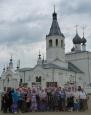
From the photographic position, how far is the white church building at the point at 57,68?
62.4m

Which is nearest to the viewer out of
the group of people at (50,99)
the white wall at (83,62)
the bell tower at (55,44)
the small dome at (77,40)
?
the group of people at (50,99)

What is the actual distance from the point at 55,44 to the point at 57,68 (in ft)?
17.7

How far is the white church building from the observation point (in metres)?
62.4

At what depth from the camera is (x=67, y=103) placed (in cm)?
2011

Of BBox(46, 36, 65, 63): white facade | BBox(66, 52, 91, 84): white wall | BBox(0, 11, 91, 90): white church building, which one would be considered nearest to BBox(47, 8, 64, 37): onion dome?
BBox(0, 11, 91, 90): white church building

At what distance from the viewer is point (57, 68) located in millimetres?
62594

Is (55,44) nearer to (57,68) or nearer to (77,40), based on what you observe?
(57,68)

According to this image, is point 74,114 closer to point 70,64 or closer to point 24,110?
point 24,110

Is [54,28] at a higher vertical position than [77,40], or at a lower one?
higher

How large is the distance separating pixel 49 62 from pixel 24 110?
47.5m

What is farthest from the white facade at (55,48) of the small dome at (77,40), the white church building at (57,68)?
the small dome at (77,40)

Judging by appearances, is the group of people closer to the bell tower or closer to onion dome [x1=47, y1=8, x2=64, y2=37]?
the bell tower

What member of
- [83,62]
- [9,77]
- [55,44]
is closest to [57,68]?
[55,44]

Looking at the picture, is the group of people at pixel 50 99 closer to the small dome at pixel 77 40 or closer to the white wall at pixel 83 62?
the white wall at pixel 83 62
